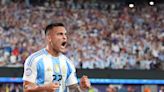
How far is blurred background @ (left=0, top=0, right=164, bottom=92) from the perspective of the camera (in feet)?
58.7

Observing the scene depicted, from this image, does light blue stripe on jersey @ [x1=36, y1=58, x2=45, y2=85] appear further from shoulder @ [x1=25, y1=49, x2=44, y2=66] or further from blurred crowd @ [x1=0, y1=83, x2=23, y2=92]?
blurred crowd @ [x1=0, y1=83, x2=23, y2=92]

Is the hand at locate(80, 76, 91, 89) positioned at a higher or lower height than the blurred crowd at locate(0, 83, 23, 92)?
higher

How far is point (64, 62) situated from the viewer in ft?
19.1

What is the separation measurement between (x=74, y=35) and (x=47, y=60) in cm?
1388

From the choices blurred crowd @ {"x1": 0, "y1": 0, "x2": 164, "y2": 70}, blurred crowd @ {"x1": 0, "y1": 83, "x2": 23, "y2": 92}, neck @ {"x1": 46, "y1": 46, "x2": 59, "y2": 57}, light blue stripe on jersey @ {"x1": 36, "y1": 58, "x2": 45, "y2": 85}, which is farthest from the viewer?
blurred crowd @ {"x1": 0, "y1": 0, "x2": 164, "y2": 70}

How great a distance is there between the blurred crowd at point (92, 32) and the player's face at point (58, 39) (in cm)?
1177

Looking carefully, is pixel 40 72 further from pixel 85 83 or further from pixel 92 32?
pixel 92 32

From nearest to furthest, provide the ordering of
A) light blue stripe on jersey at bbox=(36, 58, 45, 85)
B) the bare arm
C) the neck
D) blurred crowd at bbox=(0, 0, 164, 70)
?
the bare arm → light blue stripe on jersey at bbox=(36, 58, 45, 85) → the neck → blurred crowd at bbox=(0, 0, 164, 70)

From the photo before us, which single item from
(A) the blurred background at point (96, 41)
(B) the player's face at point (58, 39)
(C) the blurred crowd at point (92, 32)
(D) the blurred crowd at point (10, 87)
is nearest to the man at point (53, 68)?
(B) the player's face at point (58, 39)

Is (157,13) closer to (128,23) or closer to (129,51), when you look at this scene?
(128,23)

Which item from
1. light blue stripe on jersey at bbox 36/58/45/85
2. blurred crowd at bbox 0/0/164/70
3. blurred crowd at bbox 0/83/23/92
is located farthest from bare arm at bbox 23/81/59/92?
blurred crowd at bbox 0/83/23/92

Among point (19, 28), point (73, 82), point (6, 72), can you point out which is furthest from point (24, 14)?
point (73, 82)

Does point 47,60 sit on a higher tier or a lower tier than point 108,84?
higher

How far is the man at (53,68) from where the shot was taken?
18.0 ft
